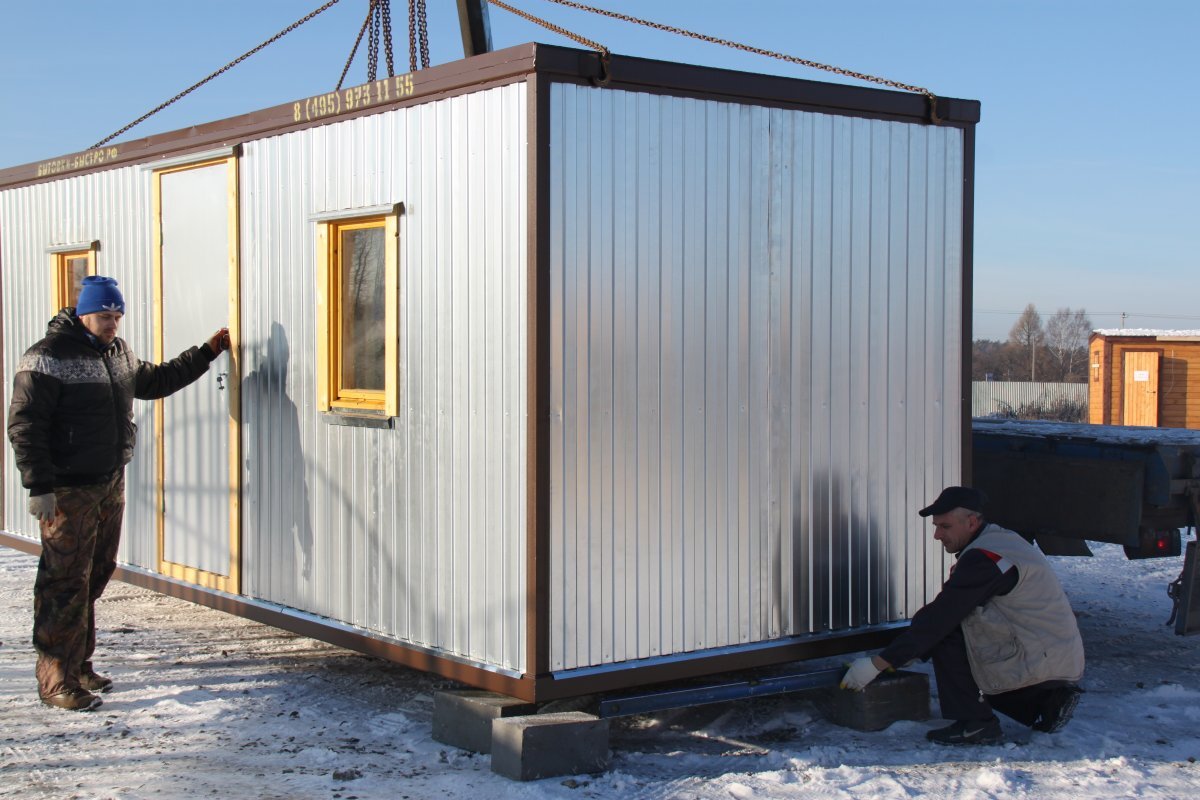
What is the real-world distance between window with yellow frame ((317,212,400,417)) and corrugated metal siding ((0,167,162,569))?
193 cm

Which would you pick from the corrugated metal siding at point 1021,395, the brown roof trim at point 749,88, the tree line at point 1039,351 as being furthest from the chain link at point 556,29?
the tree line at point 1039,351

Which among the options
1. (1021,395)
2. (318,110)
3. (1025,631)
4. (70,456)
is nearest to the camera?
(1025,631)

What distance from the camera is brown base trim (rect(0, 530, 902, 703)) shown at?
17.0ft

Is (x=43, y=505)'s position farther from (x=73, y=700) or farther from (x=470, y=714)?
(x=470, y=714)

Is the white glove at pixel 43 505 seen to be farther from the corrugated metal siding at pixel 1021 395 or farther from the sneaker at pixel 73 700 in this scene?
the corrugated metal siding at pixel 1021 395

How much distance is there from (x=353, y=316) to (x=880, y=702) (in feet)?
10.2

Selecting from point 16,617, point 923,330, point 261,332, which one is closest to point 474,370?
point 261,332

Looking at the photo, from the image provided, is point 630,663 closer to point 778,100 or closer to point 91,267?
point 778,100

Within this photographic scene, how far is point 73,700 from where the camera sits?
19.3 ft

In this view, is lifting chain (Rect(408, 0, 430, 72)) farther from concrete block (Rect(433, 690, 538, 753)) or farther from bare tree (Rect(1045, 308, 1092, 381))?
bare tree (Rect(1045, 308, 1092, 381))

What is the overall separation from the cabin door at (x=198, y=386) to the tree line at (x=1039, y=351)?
223 feet

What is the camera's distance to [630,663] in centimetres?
536

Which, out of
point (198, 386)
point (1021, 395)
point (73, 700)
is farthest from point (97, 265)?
point (1021, 395)

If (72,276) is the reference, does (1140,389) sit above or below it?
below
